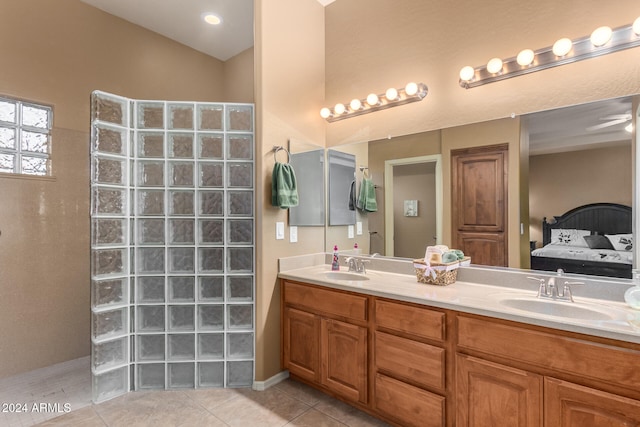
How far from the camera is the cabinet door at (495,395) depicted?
4.42 feet

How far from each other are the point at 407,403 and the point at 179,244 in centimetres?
182

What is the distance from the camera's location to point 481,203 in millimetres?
1993

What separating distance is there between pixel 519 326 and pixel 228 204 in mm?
1941

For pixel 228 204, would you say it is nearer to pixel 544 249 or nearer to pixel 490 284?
pixel 490 284

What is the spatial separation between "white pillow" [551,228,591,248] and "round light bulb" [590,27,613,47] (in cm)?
95

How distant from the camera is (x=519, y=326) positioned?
1.39 metres

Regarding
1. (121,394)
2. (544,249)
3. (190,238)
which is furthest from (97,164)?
(544,249)

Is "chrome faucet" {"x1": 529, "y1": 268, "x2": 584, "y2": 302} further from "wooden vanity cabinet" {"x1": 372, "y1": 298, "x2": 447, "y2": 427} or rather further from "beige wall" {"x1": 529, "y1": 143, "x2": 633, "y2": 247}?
"wooden vanity cabinet" {"x1": 372, "y1": 298, "x2": 447, "y2": 427}

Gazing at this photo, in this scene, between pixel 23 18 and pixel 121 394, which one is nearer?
pixel 121 394

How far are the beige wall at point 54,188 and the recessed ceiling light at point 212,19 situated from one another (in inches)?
28.5

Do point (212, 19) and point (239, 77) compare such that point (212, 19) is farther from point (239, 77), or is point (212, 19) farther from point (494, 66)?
point (494, 66)

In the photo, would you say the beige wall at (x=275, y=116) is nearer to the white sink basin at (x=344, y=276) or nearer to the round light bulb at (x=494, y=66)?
the white sink basin at (x=344, y=276)

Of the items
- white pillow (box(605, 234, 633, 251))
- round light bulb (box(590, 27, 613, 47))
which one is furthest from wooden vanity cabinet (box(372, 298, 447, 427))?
round light bulb (box(590, 27, 613, 47))

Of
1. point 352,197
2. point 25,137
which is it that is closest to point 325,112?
point 352,197
